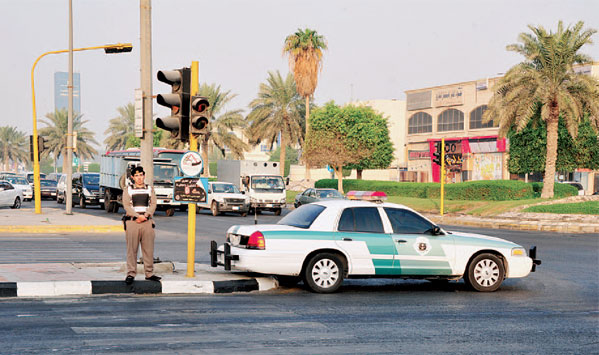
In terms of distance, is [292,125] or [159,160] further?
[292,125]

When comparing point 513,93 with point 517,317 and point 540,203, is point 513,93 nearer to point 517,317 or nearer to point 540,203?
point 540,203

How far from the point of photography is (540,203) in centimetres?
3878

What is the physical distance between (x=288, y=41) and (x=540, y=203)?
34.4 meters

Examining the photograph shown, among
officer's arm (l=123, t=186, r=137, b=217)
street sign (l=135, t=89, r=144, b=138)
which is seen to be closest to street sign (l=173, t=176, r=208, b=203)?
officer's arm (l=123, t=186, r=137, b=217)

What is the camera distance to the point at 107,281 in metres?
11.6

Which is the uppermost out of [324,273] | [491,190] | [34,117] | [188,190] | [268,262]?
[34,117]

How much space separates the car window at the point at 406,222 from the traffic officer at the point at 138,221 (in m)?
3.87

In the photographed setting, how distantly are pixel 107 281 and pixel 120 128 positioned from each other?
80.0 meters

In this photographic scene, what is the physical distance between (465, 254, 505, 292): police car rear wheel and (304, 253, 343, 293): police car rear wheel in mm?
2312

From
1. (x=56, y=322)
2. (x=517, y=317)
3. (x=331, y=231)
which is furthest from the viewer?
(x=331, y=231)

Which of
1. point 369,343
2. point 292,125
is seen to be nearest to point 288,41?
point 292,125

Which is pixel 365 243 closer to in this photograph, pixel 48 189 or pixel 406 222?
pixel 406 222

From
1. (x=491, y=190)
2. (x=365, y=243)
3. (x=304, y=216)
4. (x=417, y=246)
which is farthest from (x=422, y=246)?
(x=491, y=190)

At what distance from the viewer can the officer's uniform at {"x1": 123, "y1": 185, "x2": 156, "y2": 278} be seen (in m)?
11.7
